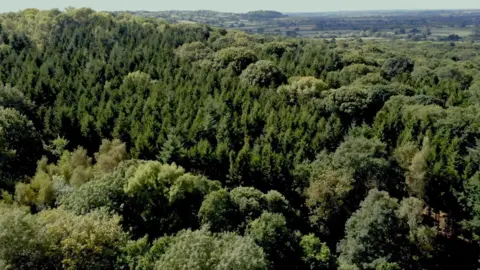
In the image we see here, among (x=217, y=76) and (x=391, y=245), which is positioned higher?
(x=217, y=76)

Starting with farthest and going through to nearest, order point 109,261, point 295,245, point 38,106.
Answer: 1. point 38,106
2. point 295,245
3. point 109,261

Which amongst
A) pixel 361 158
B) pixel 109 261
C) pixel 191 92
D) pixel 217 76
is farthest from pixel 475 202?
pixel 217 76

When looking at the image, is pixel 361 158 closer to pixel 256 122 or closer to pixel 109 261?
pixel 256 122

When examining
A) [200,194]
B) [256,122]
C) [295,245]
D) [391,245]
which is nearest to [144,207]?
[200,194]

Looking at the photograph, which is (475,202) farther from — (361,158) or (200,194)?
(200,194)

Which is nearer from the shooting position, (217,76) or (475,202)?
(475,202)

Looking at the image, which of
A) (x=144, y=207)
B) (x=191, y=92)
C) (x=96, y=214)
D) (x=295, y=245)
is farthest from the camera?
(x=191, y=92)
